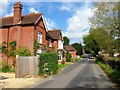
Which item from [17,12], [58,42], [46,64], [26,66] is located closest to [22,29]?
[17,12]

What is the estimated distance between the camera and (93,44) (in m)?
74.2

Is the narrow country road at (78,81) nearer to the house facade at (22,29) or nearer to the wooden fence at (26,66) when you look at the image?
the wooden fence at (26,66)

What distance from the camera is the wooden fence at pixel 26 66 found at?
20.4 metres

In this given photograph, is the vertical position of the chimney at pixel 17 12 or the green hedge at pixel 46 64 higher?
the chimney at pixel 17 12

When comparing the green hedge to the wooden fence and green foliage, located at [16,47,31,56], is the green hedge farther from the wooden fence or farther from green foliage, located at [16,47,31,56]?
green foliage, located at [16,47,31,56]

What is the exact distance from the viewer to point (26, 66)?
22875mm

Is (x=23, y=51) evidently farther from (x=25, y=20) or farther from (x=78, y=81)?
(x=78, y=81)

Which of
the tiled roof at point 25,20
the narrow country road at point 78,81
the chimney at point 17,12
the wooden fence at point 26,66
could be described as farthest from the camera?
the tiled roof at point 25,20

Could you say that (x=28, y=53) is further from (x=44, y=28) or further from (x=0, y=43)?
(x=44, y=28)

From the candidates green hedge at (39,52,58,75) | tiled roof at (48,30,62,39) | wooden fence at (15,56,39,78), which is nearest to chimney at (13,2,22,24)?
wooden fence at (15,56,39,78)

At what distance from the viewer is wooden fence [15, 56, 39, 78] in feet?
67.0

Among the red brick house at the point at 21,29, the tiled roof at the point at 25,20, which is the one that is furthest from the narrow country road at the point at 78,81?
the tiled roof at the point at 25,20

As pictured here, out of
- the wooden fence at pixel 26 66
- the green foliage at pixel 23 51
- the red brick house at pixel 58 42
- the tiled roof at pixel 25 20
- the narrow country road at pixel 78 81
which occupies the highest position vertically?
the tiled roof at pixel 25 20

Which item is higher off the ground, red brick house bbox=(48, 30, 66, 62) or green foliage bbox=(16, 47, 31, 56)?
red brick house bbox=(48, 30, 66, 62)
